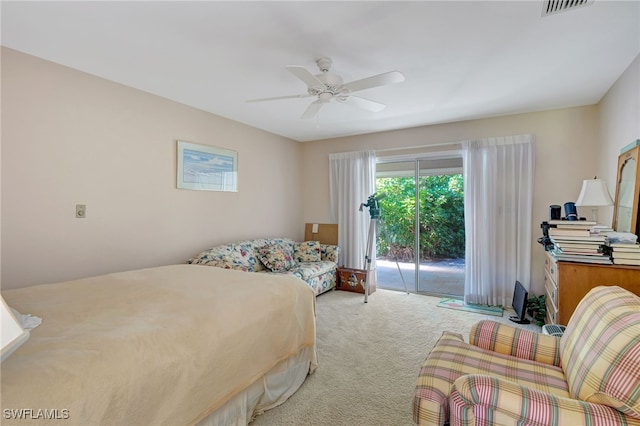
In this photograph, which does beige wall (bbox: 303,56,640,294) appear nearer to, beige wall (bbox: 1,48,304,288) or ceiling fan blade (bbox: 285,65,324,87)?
ceiling fan blade (bbox: 285,65,324,87)

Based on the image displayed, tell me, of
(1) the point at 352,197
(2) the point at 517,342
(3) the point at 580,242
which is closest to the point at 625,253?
(3) the point at 580,242

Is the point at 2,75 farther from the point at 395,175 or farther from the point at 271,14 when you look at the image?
the point at 395,175

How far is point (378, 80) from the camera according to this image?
2.12 meters

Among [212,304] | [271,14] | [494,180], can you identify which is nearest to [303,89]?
[271,14]

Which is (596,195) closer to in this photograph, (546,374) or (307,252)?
(546,374)

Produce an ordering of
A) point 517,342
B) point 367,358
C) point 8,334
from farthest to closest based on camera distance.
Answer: point 367,358 < point 517,342 < point 8,334

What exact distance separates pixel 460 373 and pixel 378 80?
1.85m

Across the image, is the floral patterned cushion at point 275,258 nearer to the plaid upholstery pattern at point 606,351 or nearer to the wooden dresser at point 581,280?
the wooden dresser at point 581,280

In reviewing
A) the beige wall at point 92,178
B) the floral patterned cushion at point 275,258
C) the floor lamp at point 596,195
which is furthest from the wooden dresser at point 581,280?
the beige wall at point 92,178

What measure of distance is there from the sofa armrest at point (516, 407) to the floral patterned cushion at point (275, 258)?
299cm

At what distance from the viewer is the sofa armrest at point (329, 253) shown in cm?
471

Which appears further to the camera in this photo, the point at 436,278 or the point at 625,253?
the point at 436,278

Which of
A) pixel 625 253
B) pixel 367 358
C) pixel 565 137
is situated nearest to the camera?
pixel 625 253

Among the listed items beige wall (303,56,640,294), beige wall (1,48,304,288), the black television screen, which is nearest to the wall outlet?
beige wall (1,48,304,288)
